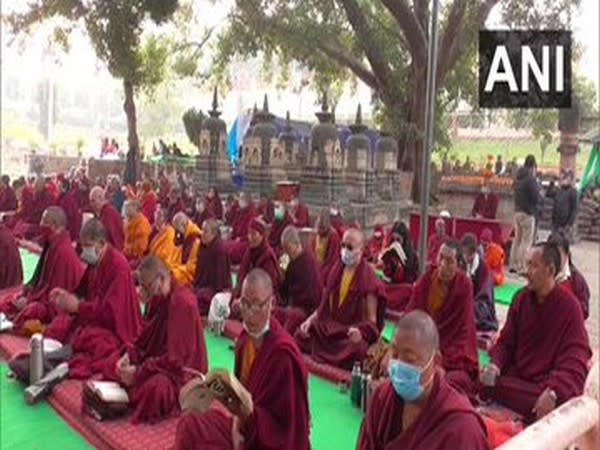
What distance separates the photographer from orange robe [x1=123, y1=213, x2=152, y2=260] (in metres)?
8.26

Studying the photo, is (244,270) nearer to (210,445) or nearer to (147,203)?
(147,203)

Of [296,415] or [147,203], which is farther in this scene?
[147,203]

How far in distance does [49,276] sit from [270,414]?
376cm

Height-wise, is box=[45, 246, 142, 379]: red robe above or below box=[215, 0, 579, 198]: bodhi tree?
below

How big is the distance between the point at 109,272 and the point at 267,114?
2.98m

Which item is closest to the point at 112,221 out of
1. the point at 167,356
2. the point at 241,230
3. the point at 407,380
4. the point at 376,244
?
the point at 241,230

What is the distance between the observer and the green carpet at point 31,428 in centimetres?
413

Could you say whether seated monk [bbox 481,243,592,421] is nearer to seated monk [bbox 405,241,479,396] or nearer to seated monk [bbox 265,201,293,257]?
seated monk [bbox 405,241,479,396]

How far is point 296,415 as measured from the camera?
331 centimetres

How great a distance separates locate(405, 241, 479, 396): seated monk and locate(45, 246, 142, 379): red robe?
6.94 feet

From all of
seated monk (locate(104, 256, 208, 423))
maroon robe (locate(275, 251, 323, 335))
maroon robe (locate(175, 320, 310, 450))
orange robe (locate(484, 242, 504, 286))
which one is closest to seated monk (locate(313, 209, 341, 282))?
maroon robe (locate(275, 251, 323, 335))

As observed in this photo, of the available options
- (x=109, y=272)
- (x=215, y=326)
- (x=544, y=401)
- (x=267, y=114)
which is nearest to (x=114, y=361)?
(x=109, y=272)

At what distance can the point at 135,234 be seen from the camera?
827cm

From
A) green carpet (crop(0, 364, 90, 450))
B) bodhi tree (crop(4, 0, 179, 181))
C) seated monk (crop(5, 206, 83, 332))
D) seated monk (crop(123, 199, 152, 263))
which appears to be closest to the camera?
green carpet (crop(0, 364, 90, 450))
